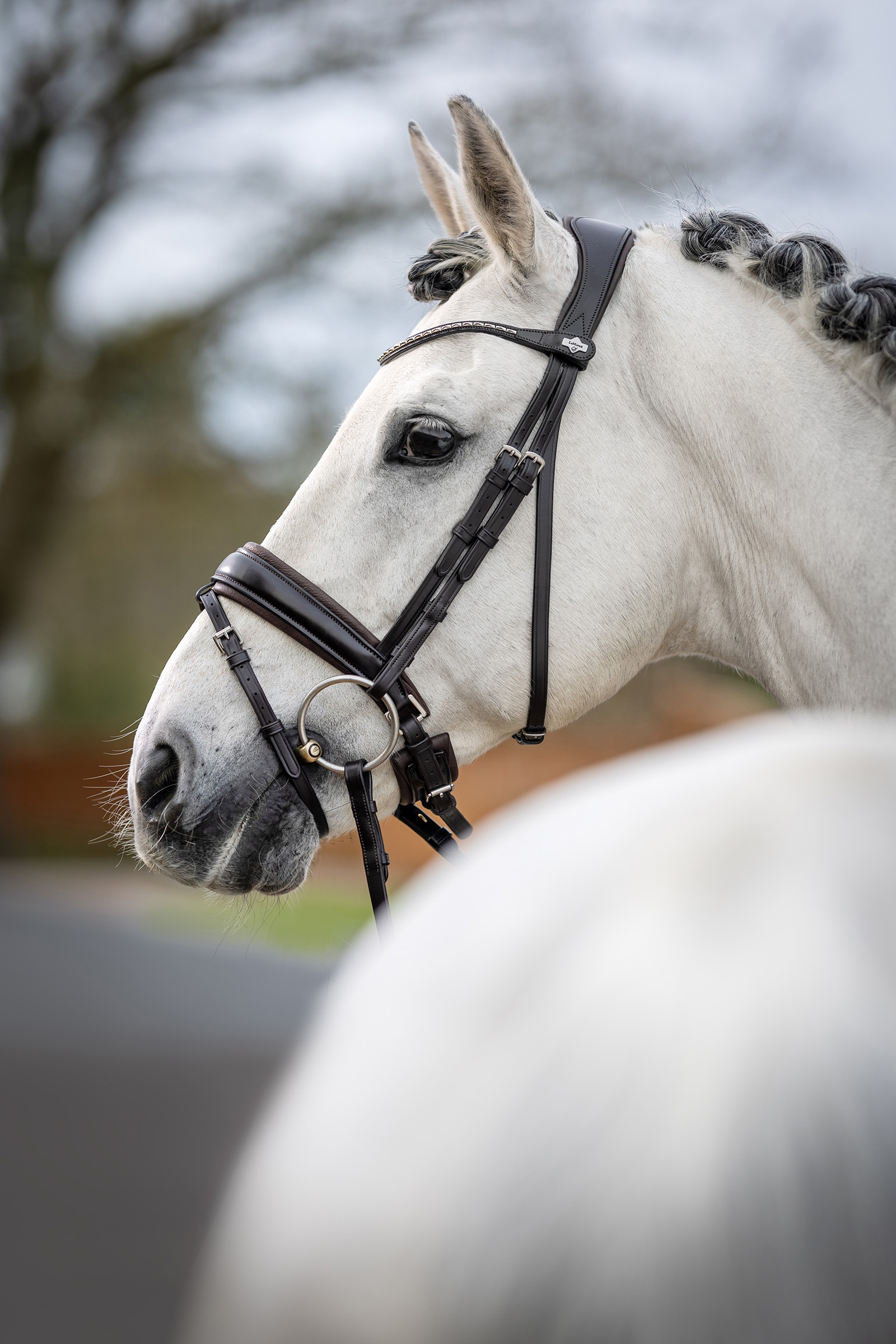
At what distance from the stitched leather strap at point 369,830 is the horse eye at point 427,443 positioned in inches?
25.9

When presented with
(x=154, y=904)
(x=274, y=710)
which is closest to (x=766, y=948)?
(x=274, y=710)

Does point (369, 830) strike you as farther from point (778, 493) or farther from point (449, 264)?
point (449, 264)

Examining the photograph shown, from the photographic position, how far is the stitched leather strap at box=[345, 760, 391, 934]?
2031 mm

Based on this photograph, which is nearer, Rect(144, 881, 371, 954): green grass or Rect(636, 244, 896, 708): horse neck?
Rect(636, 244, 896, 708): horse neck

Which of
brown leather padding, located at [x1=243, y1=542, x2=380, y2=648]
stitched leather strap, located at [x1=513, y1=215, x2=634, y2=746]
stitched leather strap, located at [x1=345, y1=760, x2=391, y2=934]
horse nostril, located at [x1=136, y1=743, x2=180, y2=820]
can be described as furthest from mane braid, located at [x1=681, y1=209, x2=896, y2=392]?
horse nostril, located at [x1=136, y1=743, x2=180, y2=820]

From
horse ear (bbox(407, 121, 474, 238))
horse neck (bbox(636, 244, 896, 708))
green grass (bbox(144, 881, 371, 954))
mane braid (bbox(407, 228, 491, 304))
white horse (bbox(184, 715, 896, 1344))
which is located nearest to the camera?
white horse (bbox(184, 715, 896, 1344))

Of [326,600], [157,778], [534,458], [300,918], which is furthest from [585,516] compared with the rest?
[300,918]

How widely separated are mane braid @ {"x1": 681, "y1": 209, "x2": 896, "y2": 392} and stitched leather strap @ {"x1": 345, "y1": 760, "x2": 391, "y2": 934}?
134 centimetres

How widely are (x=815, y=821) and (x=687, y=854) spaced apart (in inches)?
3.5

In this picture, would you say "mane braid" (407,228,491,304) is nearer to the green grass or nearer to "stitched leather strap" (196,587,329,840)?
"stitched leather strap" (196,587,329,840)

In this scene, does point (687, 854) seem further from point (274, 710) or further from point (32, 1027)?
point (32, 1027)

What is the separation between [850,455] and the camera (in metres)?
1.99

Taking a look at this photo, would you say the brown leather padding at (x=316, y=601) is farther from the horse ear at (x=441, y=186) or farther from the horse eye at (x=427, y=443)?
the horse ear at (x=441, y=186)

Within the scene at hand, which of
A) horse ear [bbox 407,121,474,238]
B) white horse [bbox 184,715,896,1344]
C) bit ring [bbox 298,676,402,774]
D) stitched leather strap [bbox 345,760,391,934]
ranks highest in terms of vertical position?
horse ear [bbox 407,121,474,238]
